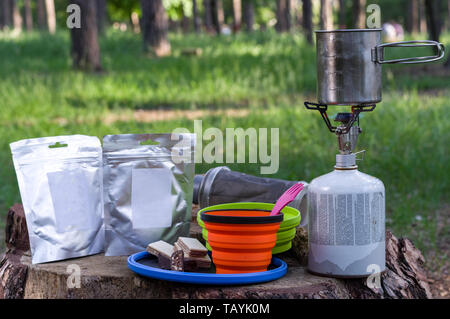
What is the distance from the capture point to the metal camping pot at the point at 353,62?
1.55 meters

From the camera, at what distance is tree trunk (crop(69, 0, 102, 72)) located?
28.7ft

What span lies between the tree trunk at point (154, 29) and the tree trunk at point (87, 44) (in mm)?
2107

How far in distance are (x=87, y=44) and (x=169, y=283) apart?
25.4 ft

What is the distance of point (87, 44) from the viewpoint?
8.89 metres

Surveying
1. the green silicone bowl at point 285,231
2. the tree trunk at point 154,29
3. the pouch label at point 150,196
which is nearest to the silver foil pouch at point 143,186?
the pouch label at point 150,196

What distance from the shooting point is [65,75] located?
27.3 ft

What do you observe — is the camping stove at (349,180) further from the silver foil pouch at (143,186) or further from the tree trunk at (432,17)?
the tree trunk at (432,17)

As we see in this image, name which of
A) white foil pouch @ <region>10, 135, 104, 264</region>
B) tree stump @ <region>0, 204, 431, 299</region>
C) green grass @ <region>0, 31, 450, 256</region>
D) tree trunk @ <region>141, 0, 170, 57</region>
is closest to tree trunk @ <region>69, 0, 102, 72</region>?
green grass @ <region>0, 31, 450, 256</region>

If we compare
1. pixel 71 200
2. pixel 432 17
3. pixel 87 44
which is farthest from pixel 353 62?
pixel 432 17

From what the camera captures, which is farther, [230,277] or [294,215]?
[294,215]
